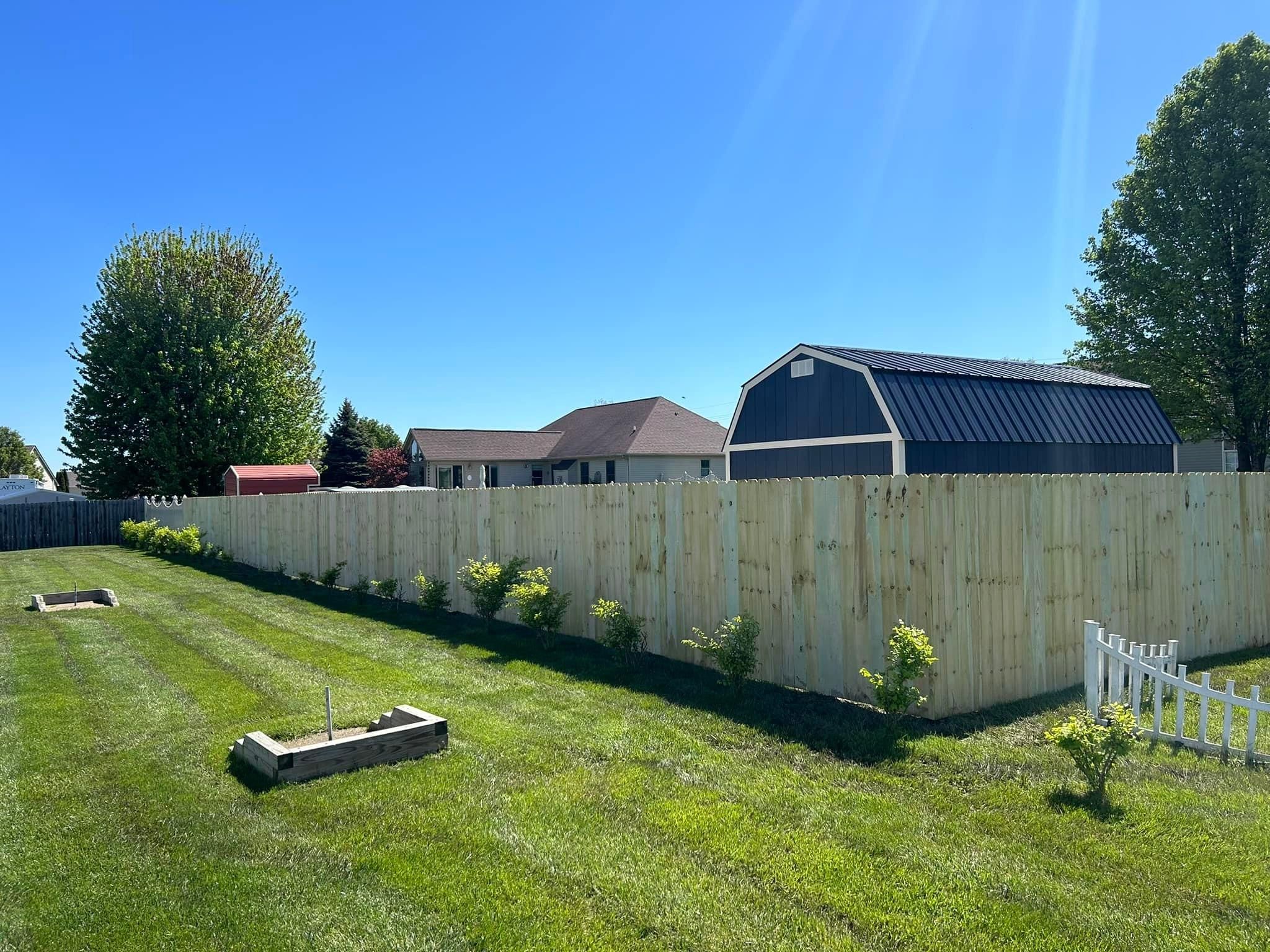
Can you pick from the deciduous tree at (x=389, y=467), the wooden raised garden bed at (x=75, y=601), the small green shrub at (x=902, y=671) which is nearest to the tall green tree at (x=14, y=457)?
the deciduous tree at (x=389, y=467)

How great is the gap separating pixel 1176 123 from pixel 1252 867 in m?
25.5

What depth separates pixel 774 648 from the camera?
6938 mm

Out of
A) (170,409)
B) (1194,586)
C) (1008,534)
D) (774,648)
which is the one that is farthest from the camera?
(170,409)

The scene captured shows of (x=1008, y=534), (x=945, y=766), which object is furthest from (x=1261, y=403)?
(x=945, y=766)

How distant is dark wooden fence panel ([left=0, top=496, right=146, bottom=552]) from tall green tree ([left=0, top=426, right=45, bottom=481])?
3971 cm

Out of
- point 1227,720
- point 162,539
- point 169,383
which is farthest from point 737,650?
point 169,383

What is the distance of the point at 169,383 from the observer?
32.3m

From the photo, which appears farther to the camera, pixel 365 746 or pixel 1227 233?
pixel 1227 233

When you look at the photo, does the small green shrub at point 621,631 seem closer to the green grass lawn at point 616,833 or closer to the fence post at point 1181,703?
the green grass lawn at point 616,833

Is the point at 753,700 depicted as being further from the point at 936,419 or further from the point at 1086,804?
the point at 936,419

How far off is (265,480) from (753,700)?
1156 inches

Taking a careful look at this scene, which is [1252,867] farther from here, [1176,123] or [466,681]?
[1176,123]

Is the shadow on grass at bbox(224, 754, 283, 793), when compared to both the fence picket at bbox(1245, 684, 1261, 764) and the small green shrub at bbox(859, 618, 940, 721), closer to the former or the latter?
the small green shrub at bbox(859, 618, 940, 721)

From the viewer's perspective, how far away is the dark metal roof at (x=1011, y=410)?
13930mm
